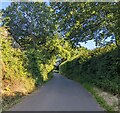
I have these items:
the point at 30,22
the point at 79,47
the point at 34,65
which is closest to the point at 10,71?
the point at 34,65

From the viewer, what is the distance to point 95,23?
2028 centimetres

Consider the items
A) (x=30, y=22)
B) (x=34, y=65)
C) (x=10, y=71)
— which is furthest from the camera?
(x=30, y=22)

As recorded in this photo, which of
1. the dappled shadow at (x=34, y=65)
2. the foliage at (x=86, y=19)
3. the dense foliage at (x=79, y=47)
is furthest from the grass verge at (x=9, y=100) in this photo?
the foliage at (x=86, y=19)

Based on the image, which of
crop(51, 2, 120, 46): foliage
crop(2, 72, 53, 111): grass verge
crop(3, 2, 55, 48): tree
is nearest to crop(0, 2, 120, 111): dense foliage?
crop(51, 2, 120, 46): foliage

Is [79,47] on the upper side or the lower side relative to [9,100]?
upper

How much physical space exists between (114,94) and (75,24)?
8152 millimetres

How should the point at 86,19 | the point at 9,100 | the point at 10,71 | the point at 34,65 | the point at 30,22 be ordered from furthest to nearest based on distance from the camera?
the point at 30,22, the point at 34,65, the point at 86,19, the point at 10,71, the point at 9,100

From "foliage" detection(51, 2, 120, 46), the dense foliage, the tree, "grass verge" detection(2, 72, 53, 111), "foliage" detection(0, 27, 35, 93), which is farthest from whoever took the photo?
the tree

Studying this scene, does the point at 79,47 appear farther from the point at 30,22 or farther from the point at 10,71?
the point at 30,22

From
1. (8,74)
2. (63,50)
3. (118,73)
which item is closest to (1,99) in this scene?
(8,74)

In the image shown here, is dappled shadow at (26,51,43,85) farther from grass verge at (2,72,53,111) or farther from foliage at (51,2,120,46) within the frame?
grass verge at (2,72,53,111)

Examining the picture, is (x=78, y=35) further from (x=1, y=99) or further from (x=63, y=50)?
(x=63, y=50)

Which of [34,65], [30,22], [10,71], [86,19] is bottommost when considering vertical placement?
[10,71]

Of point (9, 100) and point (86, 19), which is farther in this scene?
point (86, 19)
